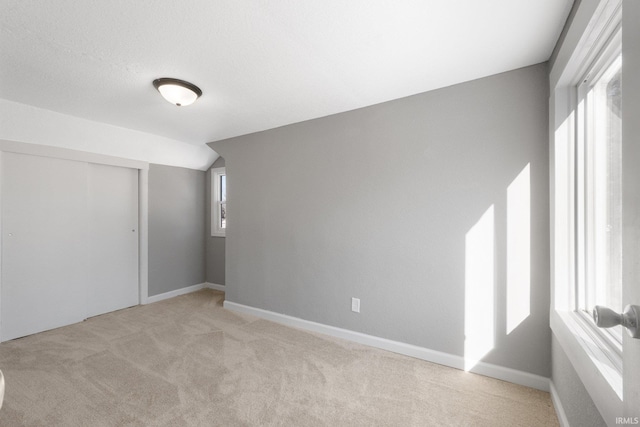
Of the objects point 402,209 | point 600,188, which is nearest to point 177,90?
point 402,209

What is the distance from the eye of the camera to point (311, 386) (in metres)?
2.04

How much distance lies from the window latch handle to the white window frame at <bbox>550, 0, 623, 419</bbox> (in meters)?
0.48

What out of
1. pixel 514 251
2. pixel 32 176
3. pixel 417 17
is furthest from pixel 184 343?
pixel 417 17

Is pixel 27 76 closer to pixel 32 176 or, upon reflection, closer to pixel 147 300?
pixel 32 176

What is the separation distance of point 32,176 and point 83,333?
5.61 ft

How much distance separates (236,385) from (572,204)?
99.3 inches

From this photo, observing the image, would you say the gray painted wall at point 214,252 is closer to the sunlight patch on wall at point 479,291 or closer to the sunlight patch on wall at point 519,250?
the sunlight patch on wall at point 479,291

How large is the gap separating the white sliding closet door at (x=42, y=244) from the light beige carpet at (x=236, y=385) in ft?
0.92

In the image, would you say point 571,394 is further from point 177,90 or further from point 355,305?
point 177,90

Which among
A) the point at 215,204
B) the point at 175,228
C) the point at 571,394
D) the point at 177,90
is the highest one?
the point at 177,90

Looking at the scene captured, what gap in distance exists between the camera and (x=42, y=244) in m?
3.01

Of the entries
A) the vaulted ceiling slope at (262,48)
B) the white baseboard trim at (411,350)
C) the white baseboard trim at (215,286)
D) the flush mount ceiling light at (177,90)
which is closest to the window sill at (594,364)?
the white baseboard trim at (411,350)

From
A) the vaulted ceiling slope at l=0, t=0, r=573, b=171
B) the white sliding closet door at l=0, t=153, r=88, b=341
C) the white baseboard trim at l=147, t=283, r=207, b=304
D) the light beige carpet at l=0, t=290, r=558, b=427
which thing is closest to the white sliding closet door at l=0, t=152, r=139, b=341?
the white sliding closet door at l=0, t=153, r=88, b=341

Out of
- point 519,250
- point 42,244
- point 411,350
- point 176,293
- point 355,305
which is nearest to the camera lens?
point 519,250
